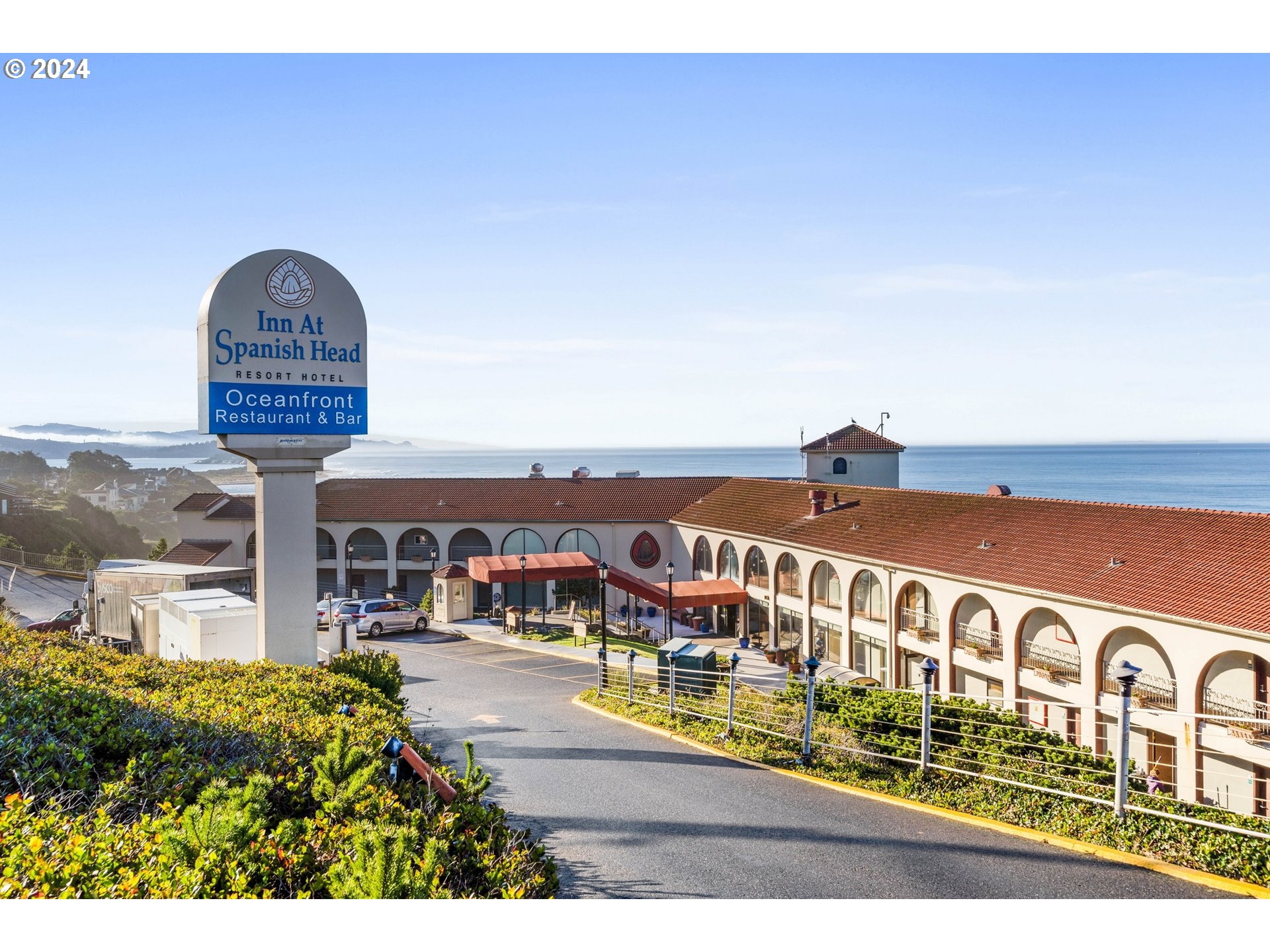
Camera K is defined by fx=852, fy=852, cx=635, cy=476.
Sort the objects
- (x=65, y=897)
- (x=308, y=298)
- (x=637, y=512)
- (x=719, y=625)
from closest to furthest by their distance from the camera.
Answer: (x=65, y=897), (x=308, y=298), (x=719, y=625), (x=637, y=512)

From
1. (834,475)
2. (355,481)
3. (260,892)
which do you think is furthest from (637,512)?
(260,892)

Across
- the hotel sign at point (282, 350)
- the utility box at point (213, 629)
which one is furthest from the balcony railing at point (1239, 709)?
the utility box at point (213, 629)

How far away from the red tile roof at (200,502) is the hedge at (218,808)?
36654 mm

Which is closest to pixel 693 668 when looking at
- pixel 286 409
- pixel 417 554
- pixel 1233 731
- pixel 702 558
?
pixel 286 409

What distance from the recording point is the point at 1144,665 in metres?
20.2

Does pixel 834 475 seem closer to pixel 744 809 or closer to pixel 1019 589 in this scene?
pixel 1019 589

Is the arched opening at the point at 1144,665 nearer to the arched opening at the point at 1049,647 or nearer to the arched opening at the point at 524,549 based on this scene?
the arched opening at the point at 1049,647

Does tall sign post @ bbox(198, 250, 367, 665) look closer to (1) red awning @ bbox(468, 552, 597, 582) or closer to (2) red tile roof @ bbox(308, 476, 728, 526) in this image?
(1) red awning @ bbox(468, 552, 597, 582)

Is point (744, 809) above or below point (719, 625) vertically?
above

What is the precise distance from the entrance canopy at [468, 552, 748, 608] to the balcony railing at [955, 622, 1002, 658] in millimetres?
11018

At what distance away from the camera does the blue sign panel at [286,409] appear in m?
14.2

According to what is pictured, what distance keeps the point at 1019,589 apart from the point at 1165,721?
14.9 feet

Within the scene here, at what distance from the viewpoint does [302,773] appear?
7.49 m

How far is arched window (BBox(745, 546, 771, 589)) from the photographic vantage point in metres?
34.6
